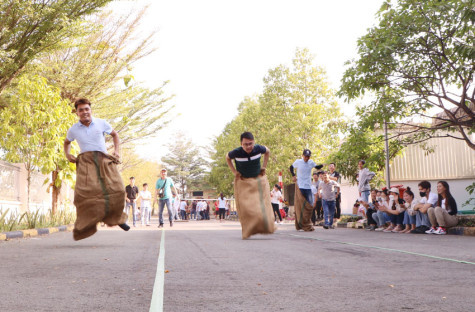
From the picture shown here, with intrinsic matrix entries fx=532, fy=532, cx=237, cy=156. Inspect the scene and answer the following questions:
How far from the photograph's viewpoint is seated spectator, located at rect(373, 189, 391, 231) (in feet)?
51.1

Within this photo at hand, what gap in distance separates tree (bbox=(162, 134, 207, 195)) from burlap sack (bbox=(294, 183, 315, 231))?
93.3 m

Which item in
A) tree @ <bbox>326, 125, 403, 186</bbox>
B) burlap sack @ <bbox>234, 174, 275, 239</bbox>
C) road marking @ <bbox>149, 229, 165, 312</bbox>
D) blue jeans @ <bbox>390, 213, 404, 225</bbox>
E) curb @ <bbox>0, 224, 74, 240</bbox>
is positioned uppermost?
tree @ <bbox>326, 125, 403, 186</bbox>

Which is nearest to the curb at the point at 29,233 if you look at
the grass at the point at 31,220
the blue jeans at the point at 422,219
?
the grass at the point at 31,220

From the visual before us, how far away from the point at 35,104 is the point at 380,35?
1074 centimetres

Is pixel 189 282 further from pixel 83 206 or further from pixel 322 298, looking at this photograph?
pixel 83 206

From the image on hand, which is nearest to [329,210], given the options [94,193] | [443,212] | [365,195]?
[365,195]

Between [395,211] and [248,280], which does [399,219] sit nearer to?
[395,211]

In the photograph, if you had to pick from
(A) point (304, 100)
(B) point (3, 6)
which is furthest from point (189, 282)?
(A) point (304, 100)

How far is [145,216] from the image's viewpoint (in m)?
22.9

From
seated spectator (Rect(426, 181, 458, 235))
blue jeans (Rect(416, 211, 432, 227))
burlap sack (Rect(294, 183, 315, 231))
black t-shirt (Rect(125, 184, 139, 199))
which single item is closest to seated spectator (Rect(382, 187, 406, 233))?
blue jeans (Rect(416, 211, 432, 227))

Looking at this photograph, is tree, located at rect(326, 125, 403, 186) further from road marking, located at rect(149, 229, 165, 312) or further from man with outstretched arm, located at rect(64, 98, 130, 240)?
road marking, located at rect(149, 229, 165, 312)

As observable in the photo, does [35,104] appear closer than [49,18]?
No

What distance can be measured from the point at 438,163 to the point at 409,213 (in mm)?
16413

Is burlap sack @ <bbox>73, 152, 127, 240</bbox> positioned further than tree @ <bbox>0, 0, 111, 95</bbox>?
No
